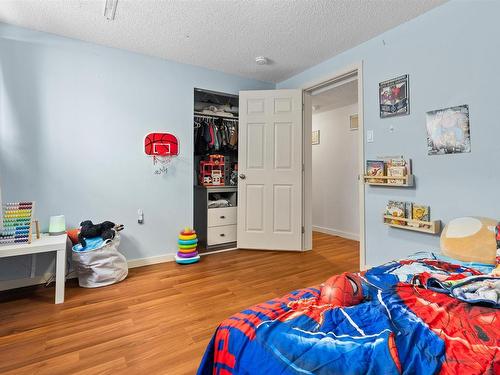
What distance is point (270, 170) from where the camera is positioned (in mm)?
3504

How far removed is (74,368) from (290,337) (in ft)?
4.17

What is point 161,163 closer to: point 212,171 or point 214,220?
point 212,171

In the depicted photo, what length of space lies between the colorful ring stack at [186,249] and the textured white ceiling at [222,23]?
2074 mm

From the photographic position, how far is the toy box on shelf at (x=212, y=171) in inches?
147

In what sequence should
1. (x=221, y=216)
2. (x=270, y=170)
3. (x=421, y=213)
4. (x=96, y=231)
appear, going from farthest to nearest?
(x=221, y=216), (x=270, y=170), (x=96, y=231), (x=421, y=213)

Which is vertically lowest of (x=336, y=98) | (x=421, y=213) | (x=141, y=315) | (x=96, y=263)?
(x=141, y=315)

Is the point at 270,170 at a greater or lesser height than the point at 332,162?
lesser

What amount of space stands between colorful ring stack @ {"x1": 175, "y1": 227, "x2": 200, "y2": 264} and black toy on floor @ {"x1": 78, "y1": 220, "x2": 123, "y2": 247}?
2.45ft

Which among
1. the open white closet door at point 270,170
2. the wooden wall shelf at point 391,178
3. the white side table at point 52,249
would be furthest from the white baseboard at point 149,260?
the wooden wall shelf at point 391,178

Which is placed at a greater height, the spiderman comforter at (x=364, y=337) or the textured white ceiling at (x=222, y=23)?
the textured white ceiling at (x=222, y=23)

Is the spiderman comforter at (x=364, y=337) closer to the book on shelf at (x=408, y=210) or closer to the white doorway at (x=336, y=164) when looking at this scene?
the book on shelf at (x=408, y=210)

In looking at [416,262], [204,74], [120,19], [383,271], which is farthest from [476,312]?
[204,74]

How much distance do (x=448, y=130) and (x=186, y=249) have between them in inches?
108

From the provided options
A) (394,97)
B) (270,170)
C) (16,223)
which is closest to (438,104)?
(394,97)
